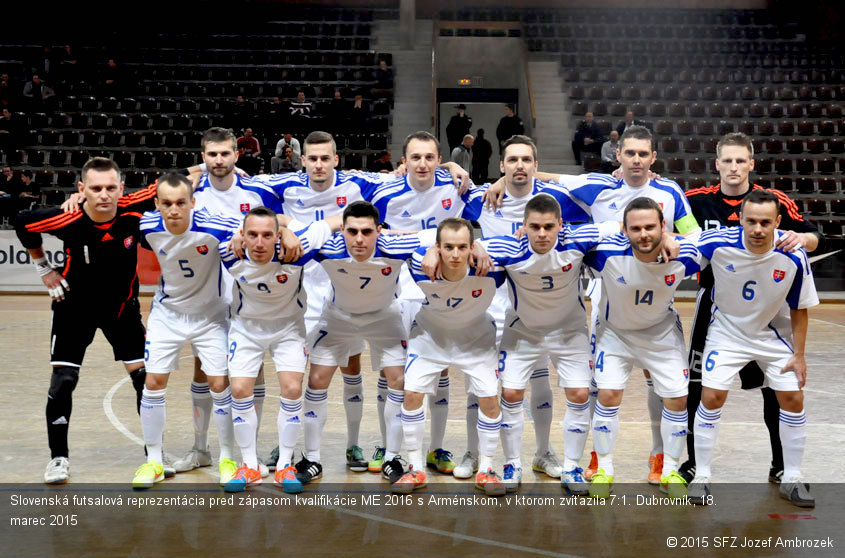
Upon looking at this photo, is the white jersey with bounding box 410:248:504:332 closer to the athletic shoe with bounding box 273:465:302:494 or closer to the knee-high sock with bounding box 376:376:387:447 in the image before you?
the knee-high sock with bounding box 376:376:387:447

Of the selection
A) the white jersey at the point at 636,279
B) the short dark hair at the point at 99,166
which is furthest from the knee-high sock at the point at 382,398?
the short dark hair at the point at 99,166

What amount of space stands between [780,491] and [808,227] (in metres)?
1.71

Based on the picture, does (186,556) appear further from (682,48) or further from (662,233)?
(682,48)

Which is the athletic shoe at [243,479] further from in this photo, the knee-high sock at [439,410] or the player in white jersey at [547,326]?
the player in white jersey at [547,326]

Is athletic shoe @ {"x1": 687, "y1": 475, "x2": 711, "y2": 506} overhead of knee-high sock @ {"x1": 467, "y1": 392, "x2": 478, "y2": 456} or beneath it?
beneath

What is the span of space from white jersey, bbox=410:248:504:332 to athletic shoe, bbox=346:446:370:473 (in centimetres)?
108

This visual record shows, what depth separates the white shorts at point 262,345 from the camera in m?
5.45

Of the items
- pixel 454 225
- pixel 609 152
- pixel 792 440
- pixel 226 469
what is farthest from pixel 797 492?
pixel 609 152

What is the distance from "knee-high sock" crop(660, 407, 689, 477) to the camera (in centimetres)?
525

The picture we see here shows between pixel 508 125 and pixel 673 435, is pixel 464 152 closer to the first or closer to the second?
pixel 508 125

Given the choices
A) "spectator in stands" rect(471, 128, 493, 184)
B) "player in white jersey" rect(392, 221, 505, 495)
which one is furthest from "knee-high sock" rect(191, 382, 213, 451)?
"spectator in stands" rect(471, 128, 493, 184)

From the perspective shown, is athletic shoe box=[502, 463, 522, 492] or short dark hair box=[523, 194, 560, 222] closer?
short dark hair box=[523, 194, 560, 222]

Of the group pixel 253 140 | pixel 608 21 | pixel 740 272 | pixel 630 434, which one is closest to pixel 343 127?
pixel 253 140

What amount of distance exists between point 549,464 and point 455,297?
53.0 inches
